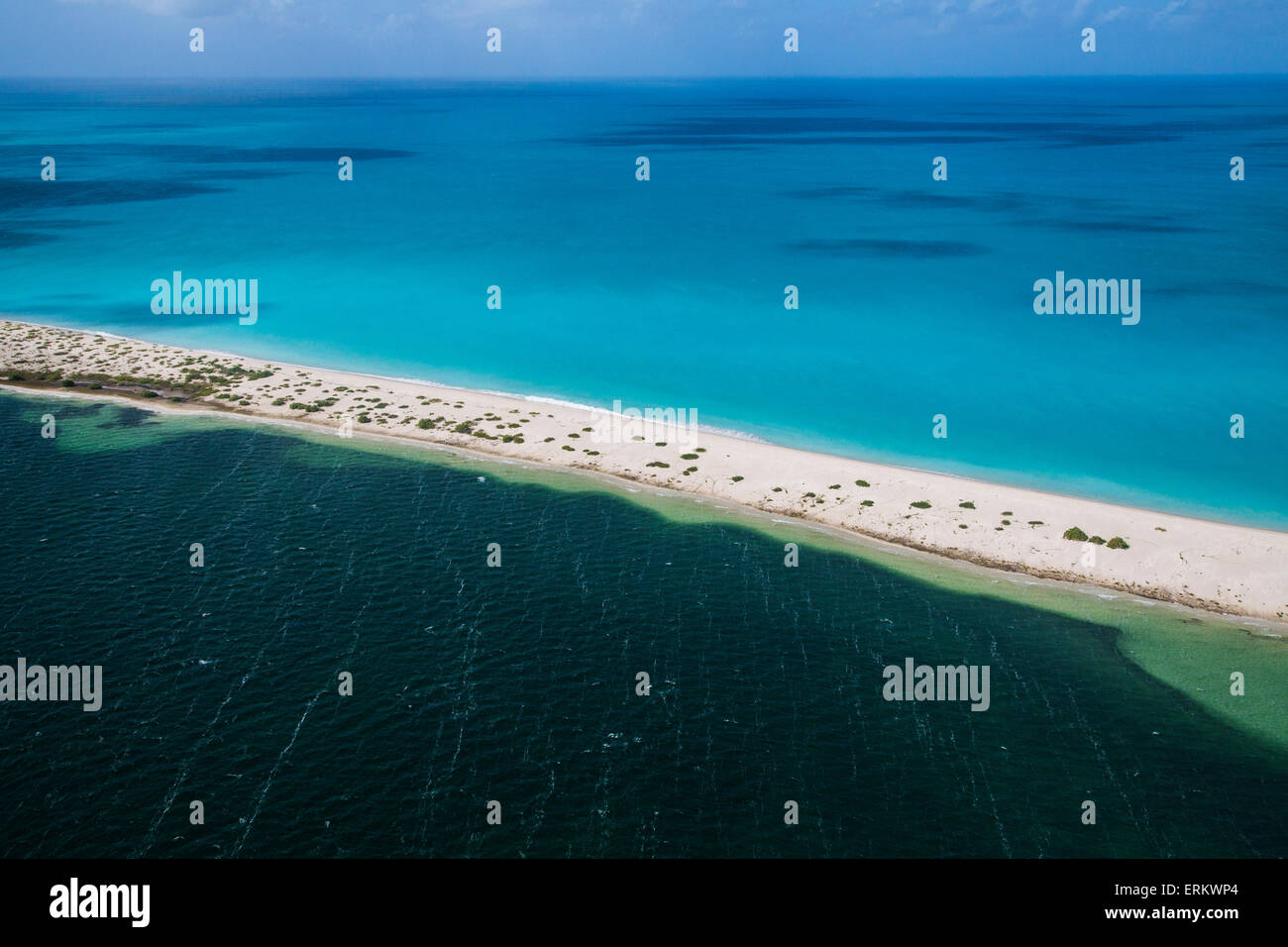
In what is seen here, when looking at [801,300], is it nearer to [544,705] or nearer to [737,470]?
[737,470]

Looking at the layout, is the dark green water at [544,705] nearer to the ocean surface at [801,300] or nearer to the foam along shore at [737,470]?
the foam along shore at [737,470]

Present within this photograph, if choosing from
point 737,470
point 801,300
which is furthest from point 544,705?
point 801,300

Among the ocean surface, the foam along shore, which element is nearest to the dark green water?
the foam along shore

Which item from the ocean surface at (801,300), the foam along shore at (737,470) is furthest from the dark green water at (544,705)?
the ocean surface at (801,300)

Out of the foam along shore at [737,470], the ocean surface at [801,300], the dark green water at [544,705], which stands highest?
the ocean surface at [801,300]

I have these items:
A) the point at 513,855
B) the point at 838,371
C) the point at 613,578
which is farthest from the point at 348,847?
the point at 838,371

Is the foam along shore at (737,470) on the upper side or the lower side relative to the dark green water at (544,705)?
upper
